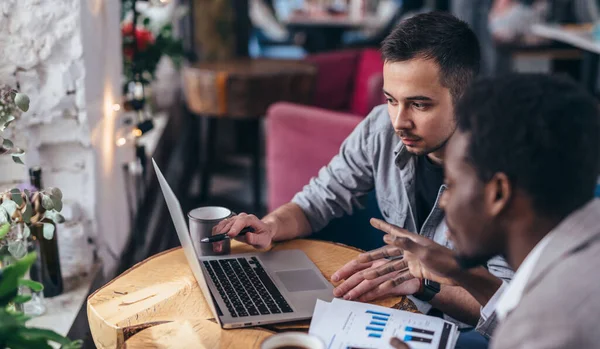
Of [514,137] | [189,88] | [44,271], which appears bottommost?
[44,271]

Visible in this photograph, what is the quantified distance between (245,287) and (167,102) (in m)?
2.81

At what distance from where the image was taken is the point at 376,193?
1.80 metres

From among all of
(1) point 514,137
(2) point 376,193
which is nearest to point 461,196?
(1) point 514,137

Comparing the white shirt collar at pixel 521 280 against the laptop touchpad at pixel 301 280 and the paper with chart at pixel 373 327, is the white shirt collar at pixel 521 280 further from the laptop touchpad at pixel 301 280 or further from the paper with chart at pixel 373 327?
the laptop touchpad at pixel 301 280

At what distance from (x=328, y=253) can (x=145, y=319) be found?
50 centimetres

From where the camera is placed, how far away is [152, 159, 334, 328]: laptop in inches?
47.8

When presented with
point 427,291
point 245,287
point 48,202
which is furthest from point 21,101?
point 427,291

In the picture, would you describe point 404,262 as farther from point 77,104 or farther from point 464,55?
point 77,104

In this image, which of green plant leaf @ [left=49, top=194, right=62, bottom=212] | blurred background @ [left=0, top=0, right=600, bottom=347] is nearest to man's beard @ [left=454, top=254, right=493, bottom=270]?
green plant leaf @ [left=49, top=194, right=62, bottom=212]

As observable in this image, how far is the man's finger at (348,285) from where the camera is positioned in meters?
1.33

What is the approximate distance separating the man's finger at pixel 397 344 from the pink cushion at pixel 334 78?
2.79 meters

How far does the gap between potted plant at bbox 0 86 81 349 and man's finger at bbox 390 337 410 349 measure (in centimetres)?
49

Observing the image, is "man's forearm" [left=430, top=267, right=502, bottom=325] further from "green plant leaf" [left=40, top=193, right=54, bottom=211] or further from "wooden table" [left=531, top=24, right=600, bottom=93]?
"wooden table" [left=531, top=24, right=600, bottom=93]

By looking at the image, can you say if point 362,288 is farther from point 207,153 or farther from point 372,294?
point 207,153
